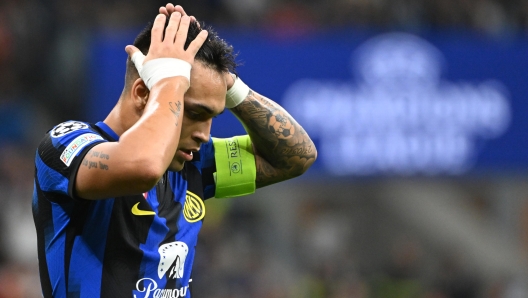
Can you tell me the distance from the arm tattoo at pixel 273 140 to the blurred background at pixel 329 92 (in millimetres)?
5097

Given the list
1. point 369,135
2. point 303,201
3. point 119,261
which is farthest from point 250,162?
point 303,201

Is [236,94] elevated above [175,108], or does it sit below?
above

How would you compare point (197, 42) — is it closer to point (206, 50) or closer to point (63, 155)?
point (206, 50)

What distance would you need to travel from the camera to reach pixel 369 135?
9.25 m

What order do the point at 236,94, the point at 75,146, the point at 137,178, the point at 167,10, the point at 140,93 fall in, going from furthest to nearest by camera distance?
the point at 236,94, the point at 167,10, the point at 140,93, the point at 75,146, the point at 137,178

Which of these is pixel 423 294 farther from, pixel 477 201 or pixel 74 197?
pixel 74 197

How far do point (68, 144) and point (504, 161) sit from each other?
775 cm

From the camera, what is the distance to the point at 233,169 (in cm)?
356

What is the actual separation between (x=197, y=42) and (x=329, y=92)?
6.36m

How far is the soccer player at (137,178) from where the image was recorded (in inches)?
101

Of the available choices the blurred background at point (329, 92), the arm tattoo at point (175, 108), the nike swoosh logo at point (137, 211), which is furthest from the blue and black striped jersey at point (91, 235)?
the blurred background at point (329, 92)

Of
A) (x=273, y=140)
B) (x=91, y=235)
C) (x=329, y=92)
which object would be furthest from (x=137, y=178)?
(x=329, y=92)

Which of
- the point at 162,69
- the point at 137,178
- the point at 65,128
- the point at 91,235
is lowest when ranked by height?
the point at 91,235

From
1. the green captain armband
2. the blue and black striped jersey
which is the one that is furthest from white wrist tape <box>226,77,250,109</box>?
the blue and black striped jersey
